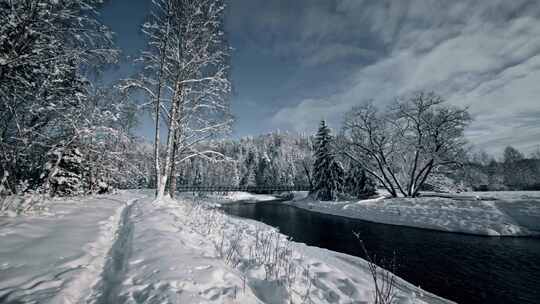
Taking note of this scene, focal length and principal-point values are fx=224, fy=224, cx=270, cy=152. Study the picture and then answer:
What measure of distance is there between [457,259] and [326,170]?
21.9m

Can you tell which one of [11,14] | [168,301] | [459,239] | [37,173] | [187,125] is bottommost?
[459,239]

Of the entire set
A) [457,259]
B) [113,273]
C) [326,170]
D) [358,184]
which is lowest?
[457,259]

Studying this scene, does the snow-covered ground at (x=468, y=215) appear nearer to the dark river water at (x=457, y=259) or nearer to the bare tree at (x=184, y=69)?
the dark river water at (x=457, y=259)

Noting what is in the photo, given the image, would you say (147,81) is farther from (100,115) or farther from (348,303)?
(348,303)

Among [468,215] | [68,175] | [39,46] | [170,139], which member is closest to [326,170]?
[468,215]

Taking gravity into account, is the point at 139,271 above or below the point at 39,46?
below

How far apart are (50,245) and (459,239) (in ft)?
50.6

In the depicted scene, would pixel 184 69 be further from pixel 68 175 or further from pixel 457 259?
pixel 457 259

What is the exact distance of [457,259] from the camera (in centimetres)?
837

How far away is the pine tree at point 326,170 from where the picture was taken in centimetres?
2969

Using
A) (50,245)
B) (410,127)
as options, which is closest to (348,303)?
(50,245)

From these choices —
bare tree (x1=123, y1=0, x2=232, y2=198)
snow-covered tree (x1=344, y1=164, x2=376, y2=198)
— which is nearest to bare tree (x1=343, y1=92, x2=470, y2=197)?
snow-covered tree (x1=344, y1=164, x2=376, y2=198)

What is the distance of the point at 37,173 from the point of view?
12109mm

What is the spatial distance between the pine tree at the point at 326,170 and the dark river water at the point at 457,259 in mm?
15839
